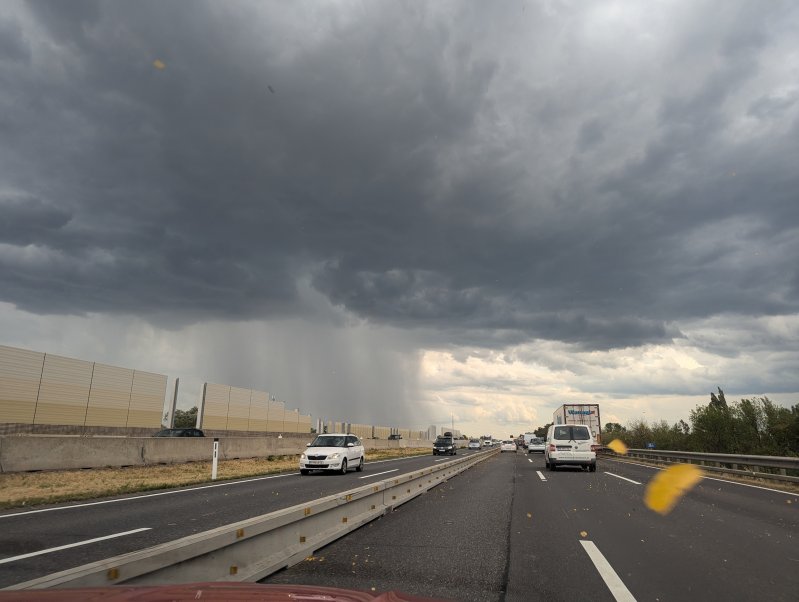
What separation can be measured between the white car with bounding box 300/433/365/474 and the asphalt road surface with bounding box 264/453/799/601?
8.86 meters

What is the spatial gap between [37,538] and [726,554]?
9876 millimetres

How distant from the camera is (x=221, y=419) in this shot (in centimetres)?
3609

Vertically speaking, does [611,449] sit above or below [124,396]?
below

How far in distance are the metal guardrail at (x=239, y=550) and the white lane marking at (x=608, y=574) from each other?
3.34m

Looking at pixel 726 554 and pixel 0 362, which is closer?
pixel 726 554

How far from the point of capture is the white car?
20.3m

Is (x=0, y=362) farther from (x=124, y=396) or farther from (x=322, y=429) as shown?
(x=322, y=429)

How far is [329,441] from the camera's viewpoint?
22.4 metres

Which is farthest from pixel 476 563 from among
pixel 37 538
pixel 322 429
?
pixel 322 429

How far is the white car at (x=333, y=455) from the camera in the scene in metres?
20.3

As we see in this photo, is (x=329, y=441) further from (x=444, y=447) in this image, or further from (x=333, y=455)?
(x=444, y=447)

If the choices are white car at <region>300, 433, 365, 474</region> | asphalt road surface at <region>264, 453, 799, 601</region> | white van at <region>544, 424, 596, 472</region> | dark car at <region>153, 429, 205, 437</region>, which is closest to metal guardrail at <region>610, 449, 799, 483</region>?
white van at <region>544, 424, 596, 472</region>

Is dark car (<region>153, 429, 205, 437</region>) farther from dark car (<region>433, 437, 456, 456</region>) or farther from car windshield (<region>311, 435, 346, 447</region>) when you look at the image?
dark car (<region>433, 437, 456, 456</region>)

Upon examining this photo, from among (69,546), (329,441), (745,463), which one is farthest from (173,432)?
(745,463)
